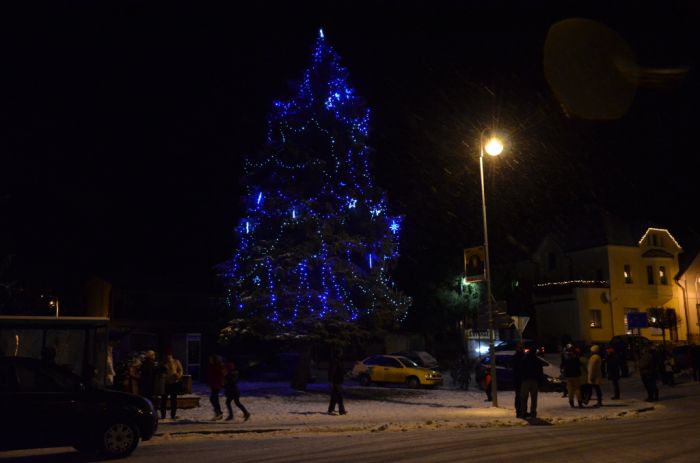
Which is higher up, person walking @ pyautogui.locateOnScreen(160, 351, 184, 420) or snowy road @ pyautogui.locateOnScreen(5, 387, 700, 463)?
person walking @ pyautogui.locateOnScreen(160, 351, 184, 420)

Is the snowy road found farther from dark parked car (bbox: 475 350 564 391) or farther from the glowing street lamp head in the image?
dark parked car (bbox: 475 350 564 391)

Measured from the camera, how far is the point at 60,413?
1139 centimetres

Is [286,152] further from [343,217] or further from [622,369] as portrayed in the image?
[622,369]

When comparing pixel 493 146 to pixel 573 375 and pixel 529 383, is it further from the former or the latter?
pixel 529 383

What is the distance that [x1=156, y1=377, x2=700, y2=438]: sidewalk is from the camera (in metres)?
16.2

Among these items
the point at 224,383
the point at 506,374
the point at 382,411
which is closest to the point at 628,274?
the point at 506,374

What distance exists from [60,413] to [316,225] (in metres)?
15.2

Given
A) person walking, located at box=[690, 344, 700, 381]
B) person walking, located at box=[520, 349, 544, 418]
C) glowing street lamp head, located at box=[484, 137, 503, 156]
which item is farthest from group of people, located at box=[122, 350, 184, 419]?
person walking, located at box=[690, 344, 700, 381]

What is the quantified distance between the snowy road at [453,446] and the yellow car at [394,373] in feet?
47.1

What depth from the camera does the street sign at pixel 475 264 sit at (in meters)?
23.1

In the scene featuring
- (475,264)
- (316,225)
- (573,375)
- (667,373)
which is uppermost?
(316,225)

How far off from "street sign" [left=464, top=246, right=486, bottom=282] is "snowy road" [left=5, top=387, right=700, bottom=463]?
7497 millimetres

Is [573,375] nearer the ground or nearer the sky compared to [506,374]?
nearer the sky

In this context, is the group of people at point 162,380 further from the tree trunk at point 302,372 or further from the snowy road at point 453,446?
the tree trunk at point 302,372
